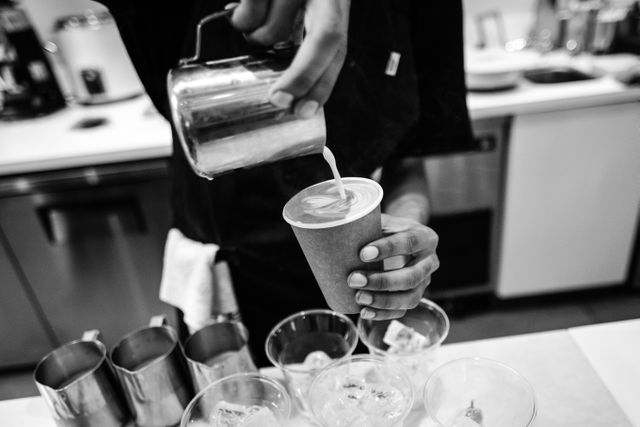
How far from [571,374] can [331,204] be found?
0.52 m

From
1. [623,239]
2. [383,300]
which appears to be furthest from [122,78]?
[623,239]

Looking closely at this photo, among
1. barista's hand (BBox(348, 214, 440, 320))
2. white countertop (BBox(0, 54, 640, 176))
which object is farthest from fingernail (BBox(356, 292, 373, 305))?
white countertop (BBox(0, 54, 640, 176))

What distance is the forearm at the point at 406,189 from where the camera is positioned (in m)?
0.99

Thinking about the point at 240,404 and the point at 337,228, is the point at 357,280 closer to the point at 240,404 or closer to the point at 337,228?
the point at 337,228

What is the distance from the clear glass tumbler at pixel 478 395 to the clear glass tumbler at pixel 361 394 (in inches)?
1.6

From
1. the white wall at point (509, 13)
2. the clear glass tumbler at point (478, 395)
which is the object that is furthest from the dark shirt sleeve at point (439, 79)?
the white wall at point (509, 13)

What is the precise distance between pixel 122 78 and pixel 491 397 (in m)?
2.04

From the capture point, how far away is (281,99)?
1.72ft

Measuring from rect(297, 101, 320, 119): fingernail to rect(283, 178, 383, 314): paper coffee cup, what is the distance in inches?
3.9

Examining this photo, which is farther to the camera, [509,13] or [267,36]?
[509,13]

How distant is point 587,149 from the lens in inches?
70.8

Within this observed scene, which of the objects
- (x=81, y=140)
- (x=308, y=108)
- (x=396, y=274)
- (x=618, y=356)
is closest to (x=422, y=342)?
(x=396, y=274)

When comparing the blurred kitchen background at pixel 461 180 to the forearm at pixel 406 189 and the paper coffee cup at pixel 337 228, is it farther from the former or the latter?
the paper coffee cup at pixel 337 228

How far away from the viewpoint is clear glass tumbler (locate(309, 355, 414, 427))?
0.64 m
